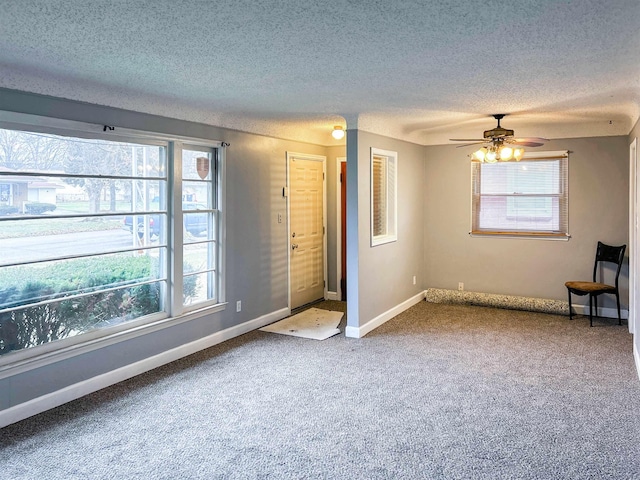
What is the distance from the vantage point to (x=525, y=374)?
4188mm

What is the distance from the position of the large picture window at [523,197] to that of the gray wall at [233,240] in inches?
90.3

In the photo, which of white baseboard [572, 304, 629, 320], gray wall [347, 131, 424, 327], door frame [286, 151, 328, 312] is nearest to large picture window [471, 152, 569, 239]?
gray wall [347, 131, 424, 327]

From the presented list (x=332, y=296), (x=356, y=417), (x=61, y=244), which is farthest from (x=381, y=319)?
(x=61, y=244)

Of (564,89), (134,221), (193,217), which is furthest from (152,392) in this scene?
(564,89)

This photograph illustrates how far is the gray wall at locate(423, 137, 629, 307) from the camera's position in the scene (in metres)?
5.98

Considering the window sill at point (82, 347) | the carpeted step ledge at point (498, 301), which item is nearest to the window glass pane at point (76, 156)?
the window sill at point (82, 347)

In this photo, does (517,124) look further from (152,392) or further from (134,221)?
(152,392)

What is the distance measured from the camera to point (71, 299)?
3764mm

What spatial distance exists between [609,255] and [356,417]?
4.25m

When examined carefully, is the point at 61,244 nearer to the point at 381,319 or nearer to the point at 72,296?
the point at 72,296

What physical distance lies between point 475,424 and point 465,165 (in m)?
4.30

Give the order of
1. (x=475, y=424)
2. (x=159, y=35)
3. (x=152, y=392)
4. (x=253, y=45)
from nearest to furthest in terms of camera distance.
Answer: (x=159, y=35) → (x=253, y=45) → (x=475, y=424) → (x=152, y=392)

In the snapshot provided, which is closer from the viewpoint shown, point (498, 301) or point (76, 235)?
point (76, 235)

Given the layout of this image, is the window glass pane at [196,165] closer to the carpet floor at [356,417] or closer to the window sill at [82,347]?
the window sill at [82,347]
